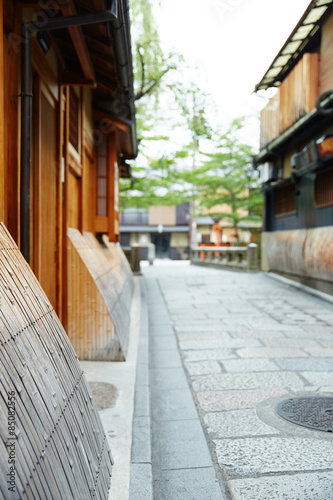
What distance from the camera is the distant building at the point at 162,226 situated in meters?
47.8

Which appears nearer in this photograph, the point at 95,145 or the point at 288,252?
the point at 95,145

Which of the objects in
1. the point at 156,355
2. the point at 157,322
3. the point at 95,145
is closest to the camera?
the point at 156,355

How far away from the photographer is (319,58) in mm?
12945

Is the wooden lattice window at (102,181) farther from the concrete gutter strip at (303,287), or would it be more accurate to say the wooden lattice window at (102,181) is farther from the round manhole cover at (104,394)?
the concrete gutter strip at (303,287)

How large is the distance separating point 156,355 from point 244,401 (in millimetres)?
2259

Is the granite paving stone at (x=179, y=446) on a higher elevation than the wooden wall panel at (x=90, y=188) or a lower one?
lower

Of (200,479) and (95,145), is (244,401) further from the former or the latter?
(95,145)

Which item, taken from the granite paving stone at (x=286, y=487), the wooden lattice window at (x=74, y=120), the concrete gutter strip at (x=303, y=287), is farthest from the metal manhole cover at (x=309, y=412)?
the concrete gutter strip at (x=303, y=287)

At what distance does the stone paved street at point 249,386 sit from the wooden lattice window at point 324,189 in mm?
3073

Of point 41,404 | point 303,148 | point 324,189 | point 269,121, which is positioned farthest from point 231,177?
point 41,404

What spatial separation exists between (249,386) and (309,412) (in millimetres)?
953

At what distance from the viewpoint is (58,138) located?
5.95 metres

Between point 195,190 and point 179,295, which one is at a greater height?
point 195,190

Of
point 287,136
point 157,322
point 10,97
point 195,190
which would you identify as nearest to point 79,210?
point 157,322
